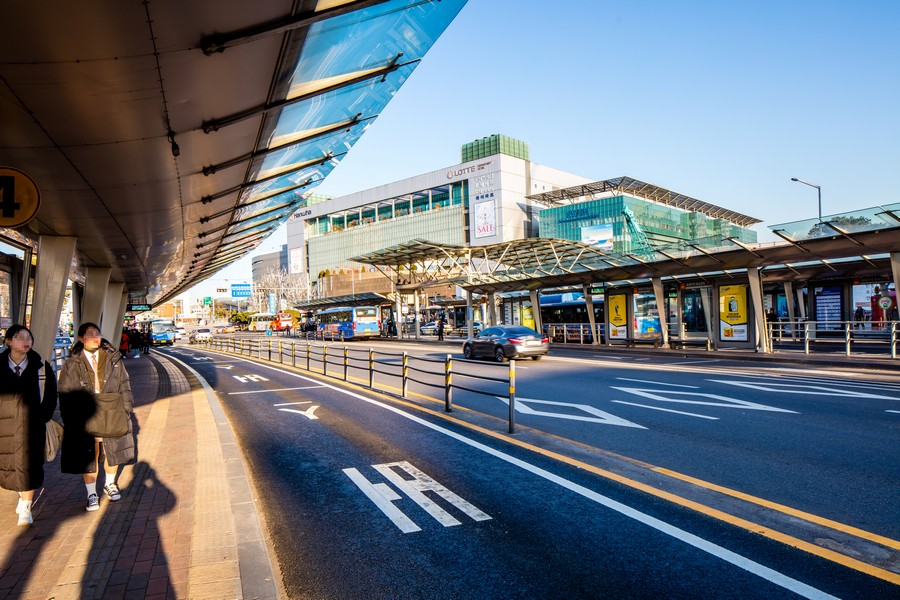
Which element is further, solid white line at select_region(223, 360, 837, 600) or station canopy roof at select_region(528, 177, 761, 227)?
station canopy roof at select_region(528, 177, 761, 227)

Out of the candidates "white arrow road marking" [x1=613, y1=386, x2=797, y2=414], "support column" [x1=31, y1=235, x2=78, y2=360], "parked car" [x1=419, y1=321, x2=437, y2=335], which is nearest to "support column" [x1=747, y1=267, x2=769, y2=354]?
"white arrow road marking" [x1=613, y1=386, x2=797, y2=414]

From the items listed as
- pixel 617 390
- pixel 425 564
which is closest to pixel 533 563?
pixel 425 564

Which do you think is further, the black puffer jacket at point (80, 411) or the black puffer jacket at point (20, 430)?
the black puffer jacket at point (80, 411)

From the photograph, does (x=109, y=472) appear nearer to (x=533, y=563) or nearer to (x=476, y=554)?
(x=476, y=554)

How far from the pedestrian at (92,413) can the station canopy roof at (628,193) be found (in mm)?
86882

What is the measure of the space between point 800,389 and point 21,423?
46.6 feet

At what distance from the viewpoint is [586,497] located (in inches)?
218

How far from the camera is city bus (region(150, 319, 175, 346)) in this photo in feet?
195

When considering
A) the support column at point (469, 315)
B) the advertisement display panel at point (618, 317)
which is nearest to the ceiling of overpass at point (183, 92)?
the advertisement display panel at point (618, 317)

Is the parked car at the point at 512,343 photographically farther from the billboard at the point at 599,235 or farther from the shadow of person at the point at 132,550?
the billboard at the point at 599,235

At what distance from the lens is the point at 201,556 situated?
415cm

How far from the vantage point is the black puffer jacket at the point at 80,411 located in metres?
5.20

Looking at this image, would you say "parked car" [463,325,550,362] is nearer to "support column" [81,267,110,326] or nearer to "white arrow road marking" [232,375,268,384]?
"white arrow road marking" [232,375,268,384]

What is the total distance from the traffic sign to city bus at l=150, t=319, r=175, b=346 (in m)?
59.3
